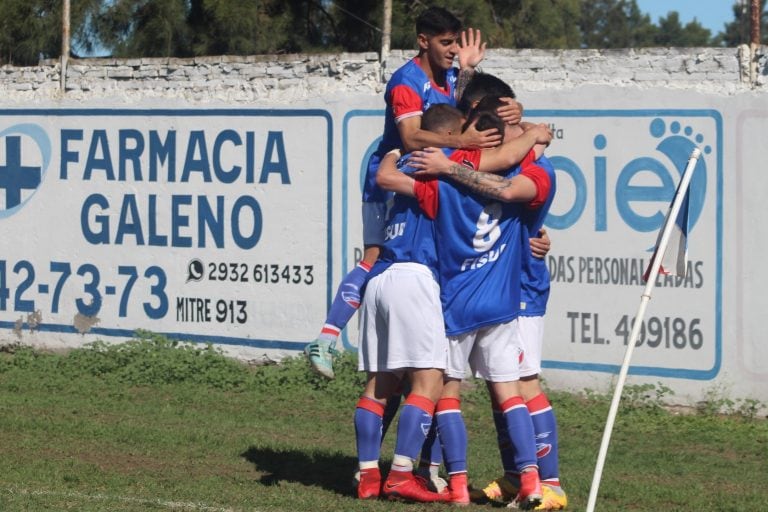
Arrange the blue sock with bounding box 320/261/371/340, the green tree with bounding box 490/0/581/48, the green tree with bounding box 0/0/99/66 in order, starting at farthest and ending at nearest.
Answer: the green tree with bounding box 490/0/581/48
the green tree with bounding box 0/0/99/66
the blue sock with bounding box 320/261/371/340

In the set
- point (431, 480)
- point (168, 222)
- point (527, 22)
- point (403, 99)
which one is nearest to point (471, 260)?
point (403, 99)

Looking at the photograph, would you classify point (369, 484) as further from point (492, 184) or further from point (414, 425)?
point (492, 184)

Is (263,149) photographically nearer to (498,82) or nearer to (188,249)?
(188,249)

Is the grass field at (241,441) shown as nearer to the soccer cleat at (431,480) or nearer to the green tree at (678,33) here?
the soccer cleat at (431,480)

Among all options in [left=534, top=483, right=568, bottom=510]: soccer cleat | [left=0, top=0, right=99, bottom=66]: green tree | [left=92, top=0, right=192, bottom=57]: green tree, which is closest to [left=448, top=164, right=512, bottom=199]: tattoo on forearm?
[left=534, top=483, right=568, bottom=510]: soccer cleat

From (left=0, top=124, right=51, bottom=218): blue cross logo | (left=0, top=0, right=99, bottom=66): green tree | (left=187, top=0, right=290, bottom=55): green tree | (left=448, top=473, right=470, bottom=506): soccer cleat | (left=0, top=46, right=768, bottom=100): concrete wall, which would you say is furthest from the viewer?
(left=187, top=0, right=290, bottom=55): green tree

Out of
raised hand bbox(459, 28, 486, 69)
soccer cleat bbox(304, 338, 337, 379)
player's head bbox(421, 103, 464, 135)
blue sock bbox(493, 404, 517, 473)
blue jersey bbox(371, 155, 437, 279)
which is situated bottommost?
blue sock bbox(493, 404, 517, 473)

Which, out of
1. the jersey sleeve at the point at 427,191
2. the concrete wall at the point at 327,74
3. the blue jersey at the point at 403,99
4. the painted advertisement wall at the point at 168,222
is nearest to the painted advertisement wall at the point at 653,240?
the concrete wall at the point at 327,74

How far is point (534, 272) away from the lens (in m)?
7.48

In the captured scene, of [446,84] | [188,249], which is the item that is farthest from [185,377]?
[446,84]

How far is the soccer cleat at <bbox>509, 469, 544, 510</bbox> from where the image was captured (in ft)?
22.9

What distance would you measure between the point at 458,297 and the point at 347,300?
960 mm

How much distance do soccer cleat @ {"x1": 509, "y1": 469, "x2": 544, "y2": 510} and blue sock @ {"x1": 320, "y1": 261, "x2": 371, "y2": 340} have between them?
1.39 metres

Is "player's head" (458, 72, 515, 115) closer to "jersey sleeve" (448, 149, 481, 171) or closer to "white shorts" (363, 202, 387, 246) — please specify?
"jersey sleeve" (448, 149, 481, 171)
